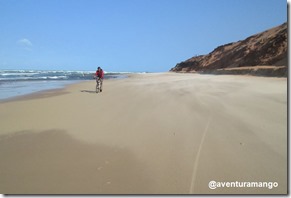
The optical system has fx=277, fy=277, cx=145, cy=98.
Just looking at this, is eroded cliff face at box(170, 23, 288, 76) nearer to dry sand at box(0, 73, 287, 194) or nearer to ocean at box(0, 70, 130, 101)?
dry sand at box(0, 73, 287, 194)

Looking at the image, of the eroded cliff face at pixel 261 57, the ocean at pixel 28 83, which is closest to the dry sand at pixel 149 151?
the ocean at pixel 28 83

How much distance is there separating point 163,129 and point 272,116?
7.78ft

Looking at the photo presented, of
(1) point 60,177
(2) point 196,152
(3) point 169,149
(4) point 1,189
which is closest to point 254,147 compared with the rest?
(2) point 196,152

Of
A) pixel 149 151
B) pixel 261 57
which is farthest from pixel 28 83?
pixel 261 57

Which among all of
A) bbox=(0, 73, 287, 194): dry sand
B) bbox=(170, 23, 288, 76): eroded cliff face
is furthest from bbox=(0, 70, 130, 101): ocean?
bbox=(170, 23, 288, 76): eroded cliff face

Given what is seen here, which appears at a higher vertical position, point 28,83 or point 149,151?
point 149,151

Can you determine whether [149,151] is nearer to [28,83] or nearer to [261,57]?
[28,83]

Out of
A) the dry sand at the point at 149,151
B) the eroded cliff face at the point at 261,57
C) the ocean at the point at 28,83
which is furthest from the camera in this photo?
the eroded cliff face at the point at 261,57

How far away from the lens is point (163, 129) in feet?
19.2

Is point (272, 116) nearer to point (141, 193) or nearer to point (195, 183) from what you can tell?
point (195, 183)

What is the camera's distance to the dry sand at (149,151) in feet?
11.2

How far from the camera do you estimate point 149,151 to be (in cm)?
458

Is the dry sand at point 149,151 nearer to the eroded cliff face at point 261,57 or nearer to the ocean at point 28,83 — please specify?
the ocean at point 28,83

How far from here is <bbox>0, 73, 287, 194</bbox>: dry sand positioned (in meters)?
3.40
